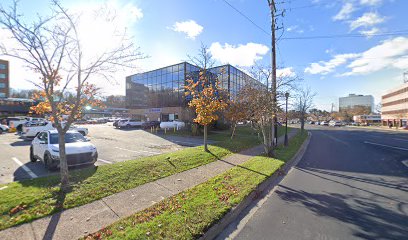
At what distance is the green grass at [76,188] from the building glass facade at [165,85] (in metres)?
23.5

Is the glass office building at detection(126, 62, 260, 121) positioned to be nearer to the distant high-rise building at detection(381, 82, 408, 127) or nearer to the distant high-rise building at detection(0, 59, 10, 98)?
the distant high-rise building at detection(0, 59, 10, 98)

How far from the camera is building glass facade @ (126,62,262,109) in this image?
108 ft

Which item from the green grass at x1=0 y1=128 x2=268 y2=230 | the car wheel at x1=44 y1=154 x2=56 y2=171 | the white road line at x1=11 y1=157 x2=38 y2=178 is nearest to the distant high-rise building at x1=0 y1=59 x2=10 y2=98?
the white road line at x1=11 y1=157 x2=38 y2=178

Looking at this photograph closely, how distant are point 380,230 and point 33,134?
22277mm

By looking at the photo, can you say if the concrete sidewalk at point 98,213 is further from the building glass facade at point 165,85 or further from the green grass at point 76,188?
the building glass facade at point 165,85

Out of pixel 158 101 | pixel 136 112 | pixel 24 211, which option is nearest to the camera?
pixel 24 211

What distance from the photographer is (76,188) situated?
5.14 m

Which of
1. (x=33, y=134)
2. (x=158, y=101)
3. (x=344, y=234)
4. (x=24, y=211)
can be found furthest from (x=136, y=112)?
(x=344, y=234)

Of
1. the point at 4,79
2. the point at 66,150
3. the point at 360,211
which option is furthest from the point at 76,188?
the point at 4,79

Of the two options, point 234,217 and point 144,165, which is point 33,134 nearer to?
point 144,165

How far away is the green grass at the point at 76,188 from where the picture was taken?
4016 millimetres

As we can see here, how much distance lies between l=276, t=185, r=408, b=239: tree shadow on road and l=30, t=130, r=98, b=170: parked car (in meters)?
6.99

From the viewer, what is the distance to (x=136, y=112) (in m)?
42.8

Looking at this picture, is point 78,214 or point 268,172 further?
point 268,172
